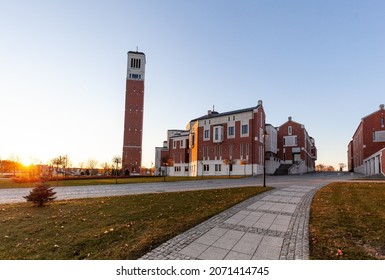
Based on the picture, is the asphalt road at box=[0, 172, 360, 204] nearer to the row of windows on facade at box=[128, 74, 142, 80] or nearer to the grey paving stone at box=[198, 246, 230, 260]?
the grey paving stone at box=[198, 246, 230, 260]

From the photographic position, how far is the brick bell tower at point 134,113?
75812 mm

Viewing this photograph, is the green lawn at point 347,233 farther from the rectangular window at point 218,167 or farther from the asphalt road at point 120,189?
the rectangular window at point 218,167

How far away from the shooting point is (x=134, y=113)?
257ft

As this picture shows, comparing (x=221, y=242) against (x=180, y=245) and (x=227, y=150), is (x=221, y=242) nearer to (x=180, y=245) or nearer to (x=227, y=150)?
(x=180, y=245)

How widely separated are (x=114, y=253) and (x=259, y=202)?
807cm

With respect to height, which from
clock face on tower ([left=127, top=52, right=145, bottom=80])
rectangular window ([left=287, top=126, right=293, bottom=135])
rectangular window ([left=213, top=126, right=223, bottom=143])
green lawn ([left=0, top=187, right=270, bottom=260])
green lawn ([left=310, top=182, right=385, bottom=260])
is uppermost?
clock face on tower ([left=127, top=52, right=145, bottom=80])

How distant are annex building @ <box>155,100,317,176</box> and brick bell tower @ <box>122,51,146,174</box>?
21622 millimetres

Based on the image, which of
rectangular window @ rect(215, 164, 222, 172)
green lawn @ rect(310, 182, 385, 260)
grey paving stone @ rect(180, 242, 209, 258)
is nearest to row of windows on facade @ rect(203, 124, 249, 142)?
rectangular window @ rect(215, 164, 222, 172)

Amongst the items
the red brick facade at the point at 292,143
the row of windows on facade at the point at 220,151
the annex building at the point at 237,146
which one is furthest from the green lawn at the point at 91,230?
the red brick facade at the point at 292,143

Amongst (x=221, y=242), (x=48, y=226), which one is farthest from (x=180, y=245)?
(x=48, y=226)

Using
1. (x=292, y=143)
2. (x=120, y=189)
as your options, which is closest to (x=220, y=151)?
(x=292, y=143)

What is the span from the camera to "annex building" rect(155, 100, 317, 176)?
41.9 meters

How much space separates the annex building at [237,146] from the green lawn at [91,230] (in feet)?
90.4

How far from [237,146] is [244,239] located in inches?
1537
